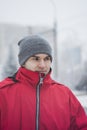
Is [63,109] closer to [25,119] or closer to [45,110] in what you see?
[45,110]

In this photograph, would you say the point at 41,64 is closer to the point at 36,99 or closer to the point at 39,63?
the point at 39,63

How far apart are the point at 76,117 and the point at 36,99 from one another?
37 centimetres

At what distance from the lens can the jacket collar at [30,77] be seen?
2.52 m

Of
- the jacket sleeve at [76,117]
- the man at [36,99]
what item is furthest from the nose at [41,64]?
the jacket sleeve at [76,117]

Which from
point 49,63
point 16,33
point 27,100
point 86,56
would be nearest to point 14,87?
point 27,100

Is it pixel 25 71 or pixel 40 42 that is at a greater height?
pixel 40 42

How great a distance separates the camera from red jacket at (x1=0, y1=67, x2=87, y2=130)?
2.46 m

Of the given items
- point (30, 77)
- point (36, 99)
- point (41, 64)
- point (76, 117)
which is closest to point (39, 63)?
point (41, 64)

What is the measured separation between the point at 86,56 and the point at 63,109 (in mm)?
29509

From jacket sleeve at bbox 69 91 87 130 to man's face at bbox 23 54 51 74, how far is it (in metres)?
0.34

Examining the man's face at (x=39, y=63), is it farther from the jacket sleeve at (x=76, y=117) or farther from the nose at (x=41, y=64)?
the jacket sleeve at (x=76, y=117)

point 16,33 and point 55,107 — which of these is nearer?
point 55,107

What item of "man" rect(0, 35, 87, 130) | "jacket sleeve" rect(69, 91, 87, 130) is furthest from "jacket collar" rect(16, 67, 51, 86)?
"jacket sleeve" rect(69, 91, 87, 130)

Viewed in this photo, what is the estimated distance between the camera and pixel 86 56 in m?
31.8
